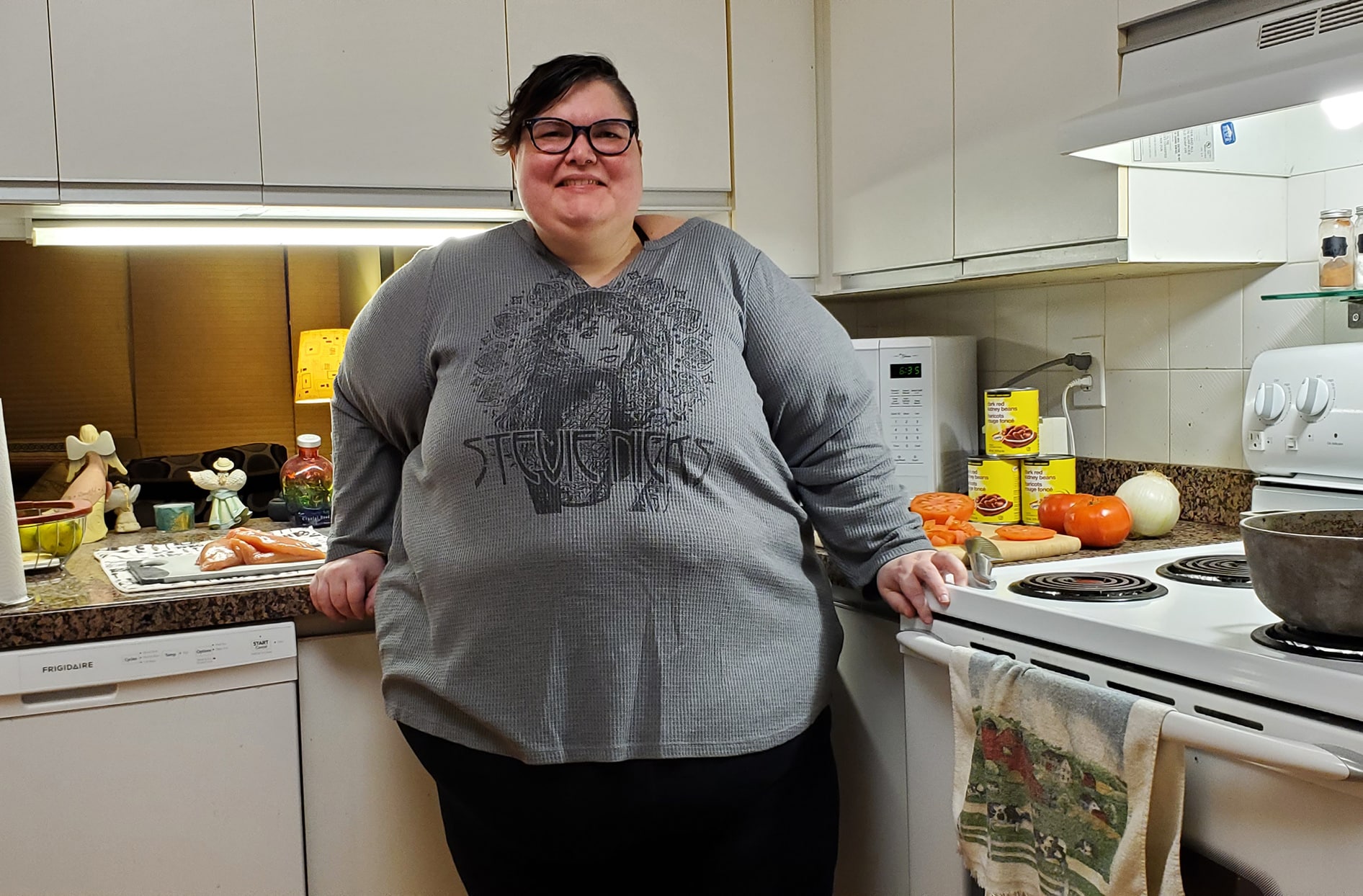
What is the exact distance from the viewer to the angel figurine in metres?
2.21

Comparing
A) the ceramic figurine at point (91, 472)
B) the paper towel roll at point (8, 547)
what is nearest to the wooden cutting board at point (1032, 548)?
the paper towel roll at point (8, 547)

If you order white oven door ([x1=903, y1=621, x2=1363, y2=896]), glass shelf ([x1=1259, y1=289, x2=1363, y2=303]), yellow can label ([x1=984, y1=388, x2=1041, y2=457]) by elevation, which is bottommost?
white oven door ([x1=903, y1=621, x2=1363, y2=896])

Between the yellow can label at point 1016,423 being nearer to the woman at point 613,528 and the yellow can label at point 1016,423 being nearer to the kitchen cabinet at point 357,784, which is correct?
the woman at point 613,528

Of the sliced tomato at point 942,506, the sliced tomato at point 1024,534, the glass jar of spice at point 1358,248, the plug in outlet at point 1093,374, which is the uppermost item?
the glass jar of spice at point 1358,248

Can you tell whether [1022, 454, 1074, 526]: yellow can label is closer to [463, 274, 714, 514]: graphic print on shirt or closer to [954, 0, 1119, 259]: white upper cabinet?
[954, 0, 1119, 259]: white upper cabinet

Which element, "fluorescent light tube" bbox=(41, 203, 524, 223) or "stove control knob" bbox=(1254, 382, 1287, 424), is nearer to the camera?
"stove control knob" bbox=(1254, 382, 1287, 424)

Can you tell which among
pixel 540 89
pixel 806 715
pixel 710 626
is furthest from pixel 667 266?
pixel 806 715

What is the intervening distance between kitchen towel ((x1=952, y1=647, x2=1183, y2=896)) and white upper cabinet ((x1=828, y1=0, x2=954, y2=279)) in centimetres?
95

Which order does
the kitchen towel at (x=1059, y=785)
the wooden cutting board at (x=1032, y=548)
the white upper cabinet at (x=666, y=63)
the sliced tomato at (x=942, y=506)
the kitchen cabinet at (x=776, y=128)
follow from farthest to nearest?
1. the kitchen cabinet at (x=776, y=128)
2. the white upper cabinet at (x=666, y=63)
3. the sliced tomato at (x=942, y=506)
4. the wooden cutting board at (x=1032, y=548)
5. the kitchen towel at (x=1059, y=785)

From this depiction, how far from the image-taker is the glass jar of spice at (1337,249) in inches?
62.4

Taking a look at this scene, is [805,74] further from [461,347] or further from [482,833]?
[482,833]

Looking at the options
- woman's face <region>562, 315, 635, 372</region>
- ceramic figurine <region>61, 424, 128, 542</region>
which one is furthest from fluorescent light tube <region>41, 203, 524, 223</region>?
woman's face <region>562, 315, 635, 372</region>

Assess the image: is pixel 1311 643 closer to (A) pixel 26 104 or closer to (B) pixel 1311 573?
(B) pixel 1311 573

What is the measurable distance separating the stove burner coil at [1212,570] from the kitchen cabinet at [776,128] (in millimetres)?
1106
